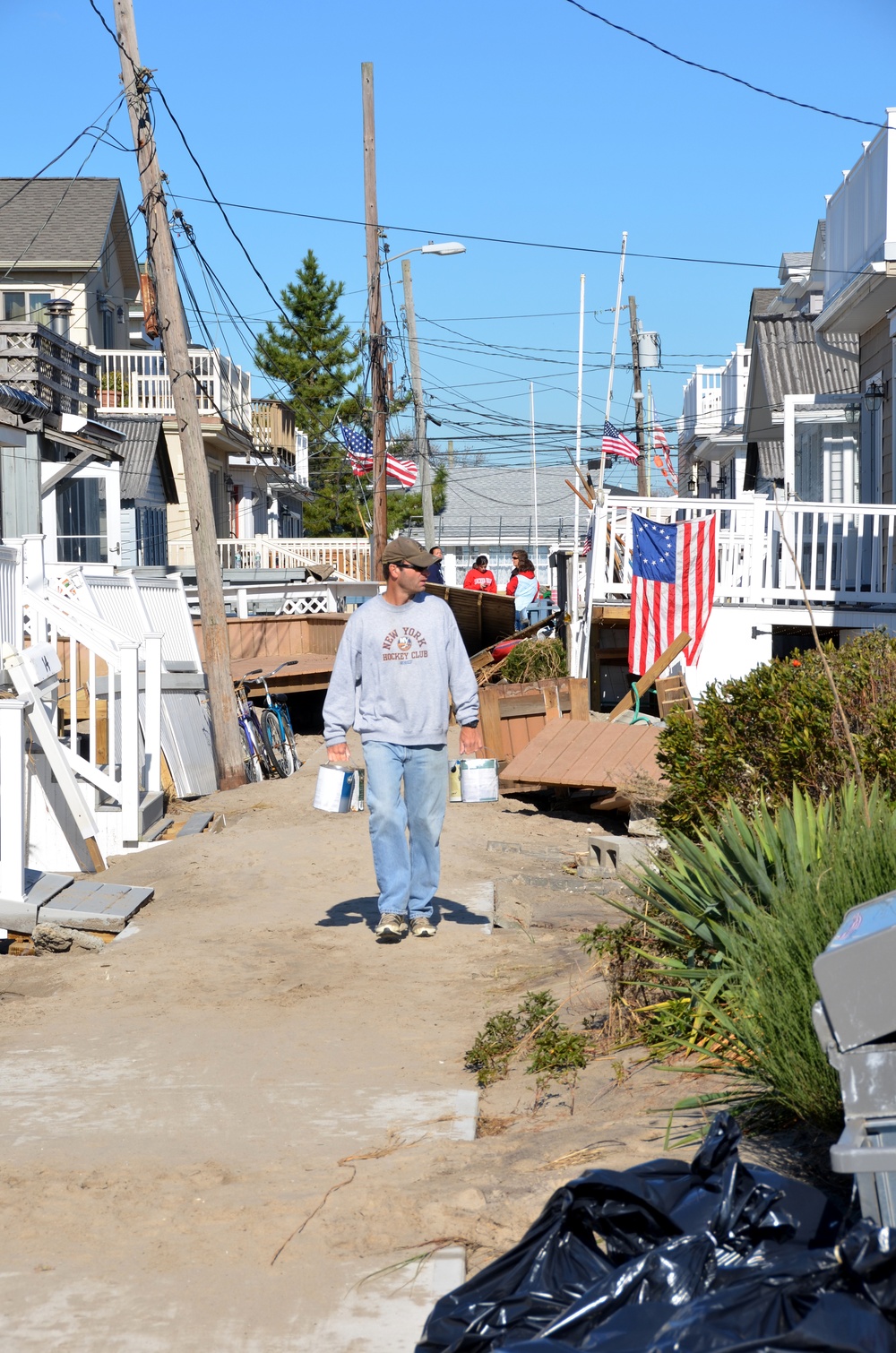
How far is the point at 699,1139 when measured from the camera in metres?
3.50

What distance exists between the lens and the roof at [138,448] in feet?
88.0

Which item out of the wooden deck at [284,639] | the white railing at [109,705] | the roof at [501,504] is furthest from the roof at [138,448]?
the roof at [501,504]

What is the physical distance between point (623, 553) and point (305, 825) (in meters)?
6.45

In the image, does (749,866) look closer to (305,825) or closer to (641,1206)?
(641,1206)

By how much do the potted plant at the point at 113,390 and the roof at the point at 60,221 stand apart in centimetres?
232

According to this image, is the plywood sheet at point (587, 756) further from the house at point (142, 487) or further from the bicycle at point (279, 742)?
the house at point (142, 487)

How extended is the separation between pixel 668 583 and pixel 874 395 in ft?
14.5

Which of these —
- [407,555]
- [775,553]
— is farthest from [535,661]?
[407,555]

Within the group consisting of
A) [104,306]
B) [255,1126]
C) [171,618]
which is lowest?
[255,1126]

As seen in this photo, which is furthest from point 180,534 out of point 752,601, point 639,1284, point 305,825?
point 639,1284

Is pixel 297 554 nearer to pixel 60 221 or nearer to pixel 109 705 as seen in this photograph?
pixel 60 221

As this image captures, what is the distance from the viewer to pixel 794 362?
968 inches

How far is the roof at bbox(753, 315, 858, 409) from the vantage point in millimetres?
23906

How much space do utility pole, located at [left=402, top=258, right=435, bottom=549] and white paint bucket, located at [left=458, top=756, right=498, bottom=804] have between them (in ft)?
87.0
